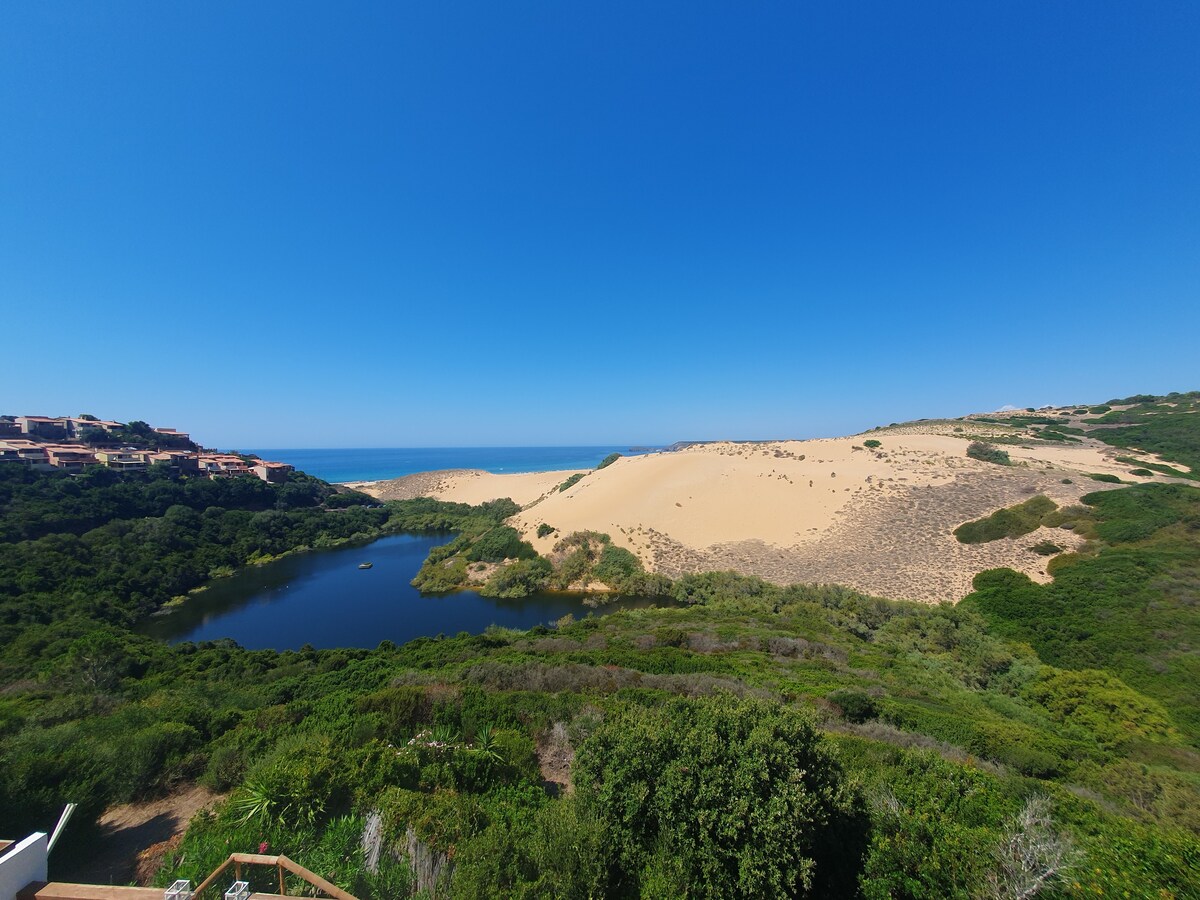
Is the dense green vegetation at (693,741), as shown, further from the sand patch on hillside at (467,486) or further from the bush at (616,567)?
the sand patch on hillside at (467,486)

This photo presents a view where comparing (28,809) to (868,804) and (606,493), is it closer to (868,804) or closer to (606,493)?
(868,804)

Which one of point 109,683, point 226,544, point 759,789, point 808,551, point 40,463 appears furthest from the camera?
point 40,463

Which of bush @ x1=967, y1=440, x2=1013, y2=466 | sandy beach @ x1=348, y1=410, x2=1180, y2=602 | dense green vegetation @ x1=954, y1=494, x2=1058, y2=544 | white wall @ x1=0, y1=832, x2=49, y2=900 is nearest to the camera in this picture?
white wall @ x1=0, y1=832, x2=49, y2=900

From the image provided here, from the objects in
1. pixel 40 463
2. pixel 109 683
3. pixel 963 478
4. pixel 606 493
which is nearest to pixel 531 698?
pixel 109 683

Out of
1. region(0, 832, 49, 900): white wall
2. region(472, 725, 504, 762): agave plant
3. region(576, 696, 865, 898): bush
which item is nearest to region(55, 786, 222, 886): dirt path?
region(0, 832, 49, 900): white wall

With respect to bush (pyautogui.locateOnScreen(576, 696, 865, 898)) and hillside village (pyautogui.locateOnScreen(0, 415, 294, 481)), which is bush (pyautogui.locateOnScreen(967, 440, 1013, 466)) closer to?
bush (pyautogui.locateOnScreen(576, 696, 865, 898))
